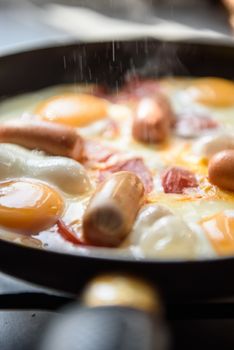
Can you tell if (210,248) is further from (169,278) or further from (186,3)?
(186,3)

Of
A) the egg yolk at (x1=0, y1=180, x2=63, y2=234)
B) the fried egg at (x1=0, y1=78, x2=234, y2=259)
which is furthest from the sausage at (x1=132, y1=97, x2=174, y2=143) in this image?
the egg yolk at (x1=0, y1=180, x2=63, y2=234)

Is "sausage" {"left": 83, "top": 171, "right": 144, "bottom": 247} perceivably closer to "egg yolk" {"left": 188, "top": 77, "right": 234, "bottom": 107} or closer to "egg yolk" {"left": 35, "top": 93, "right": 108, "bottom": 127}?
"egg yolk" {"left": 35, "top": 93, "right": 108, "bottom": 127}

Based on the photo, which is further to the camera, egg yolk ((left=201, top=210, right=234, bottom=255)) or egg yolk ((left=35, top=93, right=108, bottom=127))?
egg yolk ((left=35, top=93, right=108, bottom=127))

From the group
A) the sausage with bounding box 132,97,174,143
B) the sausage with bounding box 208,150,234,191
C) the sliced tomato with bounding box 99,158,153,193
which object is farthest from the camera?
the sausage with bounding box 132,97,174,143

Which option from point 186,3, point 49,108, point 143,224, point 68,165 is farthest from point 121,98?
point 186,3

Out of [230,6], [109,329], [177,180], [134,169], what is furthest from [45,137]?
[230,6]
